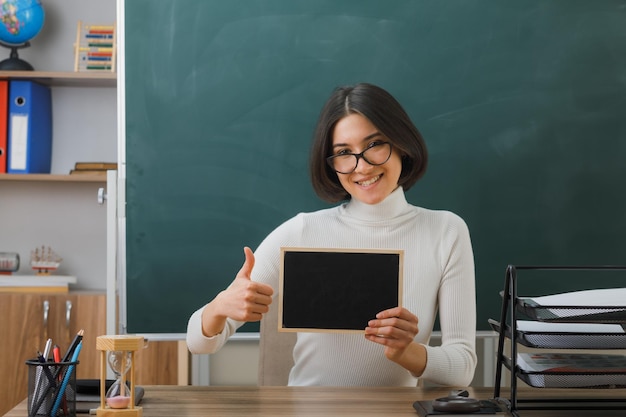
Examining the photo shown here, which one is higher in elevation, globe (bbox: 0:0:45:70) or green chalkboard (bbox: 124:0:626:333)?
globe (bbox: 0:0:45:70)

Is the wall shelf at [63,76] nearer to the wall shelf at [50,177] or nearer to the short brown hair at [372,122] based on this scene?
the wall shelf at [50,177]

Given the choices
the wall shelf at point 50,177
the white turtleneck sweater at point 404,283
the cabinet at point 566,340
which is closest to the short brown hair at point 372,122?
the white turtleneck sweater at point 404,283

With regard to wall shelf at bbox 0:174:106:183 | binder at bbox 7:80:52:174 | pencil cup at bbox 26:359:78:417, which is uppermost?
binder at bbox 7:80:52:174

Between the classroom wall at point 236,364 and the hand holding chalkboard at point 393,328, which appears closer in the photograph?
the hand holding chalkboard at point 393,328

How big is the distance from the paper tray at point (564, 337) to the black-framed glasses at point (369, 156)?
64cm

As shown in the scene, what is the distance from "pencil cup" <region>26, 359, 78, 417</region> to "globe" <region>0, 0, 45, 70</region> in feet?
6.78

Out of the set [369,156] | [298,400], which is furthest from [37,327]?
[298,400]

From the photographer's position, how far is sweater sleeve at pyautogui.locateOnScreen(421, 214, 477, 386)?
1.78 meters

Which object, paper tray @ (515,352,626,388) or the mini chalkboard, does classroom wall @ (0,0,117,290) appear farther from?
paper tray @ (515,352,626,388)

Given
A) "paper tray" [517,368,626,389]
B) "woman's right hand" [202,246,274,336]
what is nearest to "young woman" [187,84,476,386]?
"woman's right hand" [202,246,274,336]

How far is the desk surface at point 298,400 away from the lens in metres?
1.38

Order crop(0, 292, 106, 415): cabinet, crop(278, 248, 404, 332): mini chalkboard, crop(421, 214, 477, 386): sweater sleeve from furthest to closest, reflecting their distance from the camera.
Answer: crop(0, 292, 106, 415): cabinet
crop(421, 214, 477, 386): sweater sleeve
crop(278, 248, 404, 332): mini chalkboard

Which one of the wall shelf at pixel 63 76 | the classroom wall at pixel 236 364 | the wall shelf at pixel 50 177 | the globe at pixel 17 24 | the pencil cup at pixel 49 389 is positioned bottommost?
the classroom wall at pixel 236 364

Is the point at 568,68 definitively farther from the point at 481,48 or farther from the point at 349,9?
the point at 349,9
